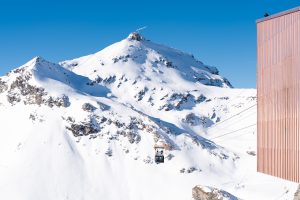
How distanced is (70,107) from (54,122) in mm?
5540

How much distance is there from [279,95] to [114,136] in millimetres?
86518

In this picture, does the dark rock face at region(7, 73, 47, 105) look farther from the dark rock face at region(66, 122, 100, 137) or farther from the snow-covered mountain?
the dark rock face at region(66, 122, 100, 137)

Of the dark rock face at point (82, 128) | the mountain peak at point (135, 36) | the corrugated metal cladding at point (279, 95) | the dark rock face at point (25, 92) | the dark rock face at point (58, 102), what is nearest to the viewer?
the corrugated metal cladding at point (279, 95)

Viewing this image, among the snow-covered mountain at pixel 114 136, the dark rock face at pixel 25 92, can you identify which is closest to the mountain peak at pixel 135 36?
the snow-covered mountain at pixel 114 136

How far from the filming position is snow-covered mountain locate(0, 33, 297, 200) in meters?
106

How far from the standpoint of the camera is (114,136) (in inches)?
4663

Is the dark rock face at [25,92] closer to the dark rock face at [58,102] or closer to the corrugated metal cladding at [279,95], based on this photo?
the dark rock face at [58,102]

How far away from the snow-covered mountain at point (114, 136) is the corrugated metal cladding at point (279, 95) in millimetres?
53113

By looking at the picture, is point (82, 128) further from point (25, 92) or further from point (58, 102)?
point (25, 92)

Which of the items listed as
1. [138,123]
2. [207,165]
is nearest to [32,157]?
[138,123]

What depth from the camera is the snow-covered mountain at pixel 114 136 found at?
347 ft

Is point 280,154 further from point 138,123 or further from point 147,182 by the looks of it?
point 138,123

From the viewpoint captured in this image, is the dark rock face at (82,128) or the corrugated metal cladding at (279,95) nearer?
the corrugated metal cladding at (279,95)

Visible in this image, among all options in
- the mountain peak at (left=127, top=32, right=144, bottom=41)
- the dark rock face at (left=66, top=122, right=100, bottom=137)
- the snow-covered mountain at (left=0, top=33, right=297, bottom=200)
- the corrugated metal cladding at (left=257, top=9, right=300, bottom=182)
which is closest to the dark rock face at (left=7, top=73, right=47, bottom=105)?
the snow-covered mountain at (left=0, top=33, right=297, bottom=200)
